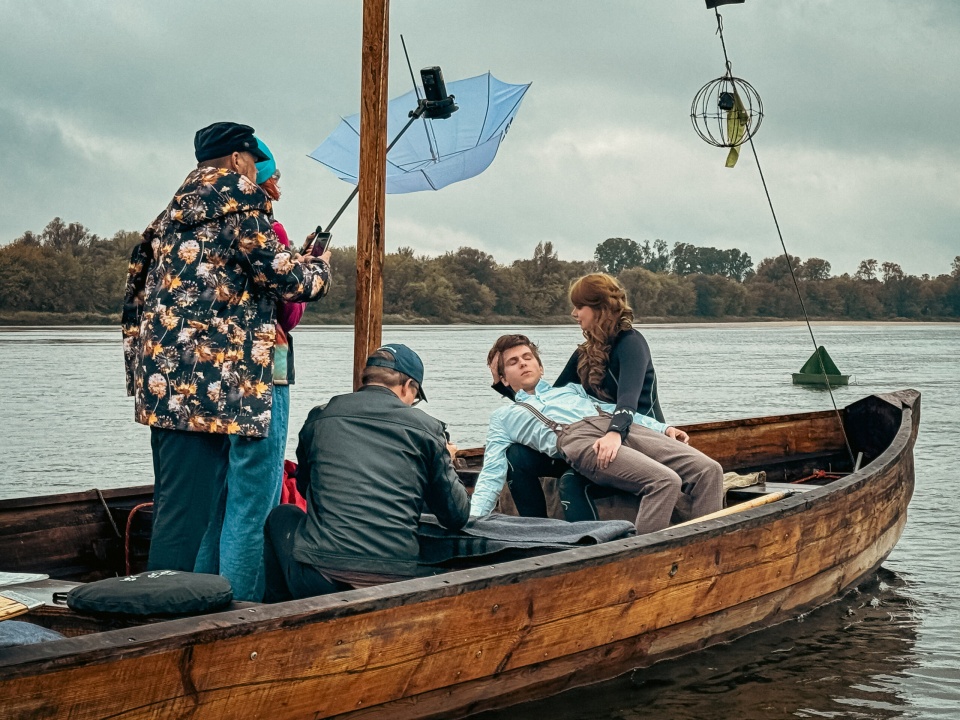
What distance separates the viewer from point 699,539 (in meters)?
4.74

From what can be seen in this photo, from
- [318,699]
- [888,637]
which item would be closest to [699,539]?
[318,699]

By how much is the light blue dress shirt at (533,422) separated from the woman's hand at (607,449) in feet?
0.75

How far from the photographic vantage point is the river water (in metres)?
5.22

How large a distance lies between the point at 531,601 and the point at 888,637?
3243 millimetres

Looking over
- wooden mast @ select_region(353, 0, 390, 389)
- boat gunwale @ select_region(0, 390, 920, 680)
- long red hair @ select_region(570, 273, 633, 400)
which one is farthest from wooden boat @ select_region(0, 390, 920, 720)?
wooden mast @ select_region(353, 0, 390, 389)

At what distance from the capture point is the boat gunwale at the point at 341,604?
2.85 metres

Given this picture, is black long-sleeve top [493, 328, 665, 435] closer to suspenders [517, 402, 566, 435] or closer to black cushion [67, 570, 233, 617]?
suspenders [517, 402, 566, 435]

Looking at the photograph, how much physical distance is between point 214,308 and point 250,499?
2.28 ft

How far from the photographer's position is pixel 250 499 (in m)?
4.12

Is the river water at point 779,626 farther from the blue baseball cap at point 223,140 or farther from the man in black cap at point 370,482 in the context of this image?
the blue baseball cap at point 223,140

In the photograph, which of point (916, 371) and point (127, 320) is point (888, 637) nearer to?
point (127, 320)

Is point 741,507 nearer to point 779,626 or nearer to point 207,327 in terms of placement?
point 779,626

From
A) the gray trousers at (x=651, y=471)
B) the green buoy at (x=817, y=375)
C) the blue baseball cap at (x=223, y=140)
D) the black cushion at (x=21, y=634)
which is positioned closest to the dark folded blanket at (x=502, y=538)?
the gray trousers at (x=651, y=471)

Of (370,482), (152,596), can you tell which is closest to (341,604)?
(370,482)
